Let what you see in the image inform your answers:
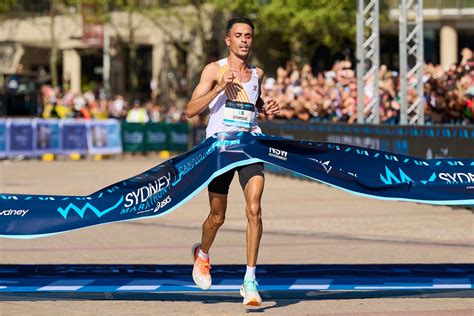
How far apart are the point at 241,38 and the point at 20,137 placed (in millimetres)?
28102

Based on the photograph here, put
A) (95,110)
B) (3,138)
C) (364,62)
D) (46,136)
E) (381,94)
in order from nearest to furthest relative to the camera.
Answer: (364,62) → (381,94) → (3,138) → (46,136) → (95,110)

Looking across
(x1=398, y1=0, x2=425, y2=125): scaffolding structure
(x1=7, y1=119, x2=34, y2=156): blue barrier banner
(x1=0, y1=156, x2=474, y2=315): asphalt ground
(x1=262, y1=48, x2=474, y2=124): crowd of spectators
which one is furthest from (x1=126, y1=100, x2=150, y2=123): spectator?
(x1=0, y1=156, x2=474, y2=315): asphalt ground

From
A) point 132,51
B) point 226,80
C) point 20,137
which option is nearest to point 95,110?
point 20,137

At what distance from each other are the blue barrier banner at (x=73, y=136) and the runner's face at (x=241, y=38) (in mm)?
28548

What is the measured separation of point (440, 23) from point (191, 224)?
37.5 m

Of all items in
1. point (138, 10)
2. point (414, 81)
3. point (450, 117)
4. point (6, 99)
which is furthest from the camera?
point (138, 10)

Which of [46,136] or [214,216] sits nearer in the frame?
[214,216]

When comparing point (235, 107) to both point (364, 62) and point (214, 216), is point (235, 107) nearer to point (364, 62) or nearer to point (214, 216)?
point (214, 216)

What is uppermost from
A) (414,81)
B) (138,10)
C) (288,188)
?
(138,10)

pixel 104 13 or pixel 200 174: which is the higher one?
pixel 104 13

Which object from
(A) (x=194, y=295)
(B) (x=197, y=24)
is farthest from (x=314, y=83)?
(B) (x=197, y=24)

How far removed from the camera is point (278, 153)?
9570 millimetres

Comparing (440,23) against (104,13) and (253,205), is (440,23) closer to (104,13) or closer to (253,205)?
(104,13)

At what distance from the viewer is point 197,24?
174 feet
